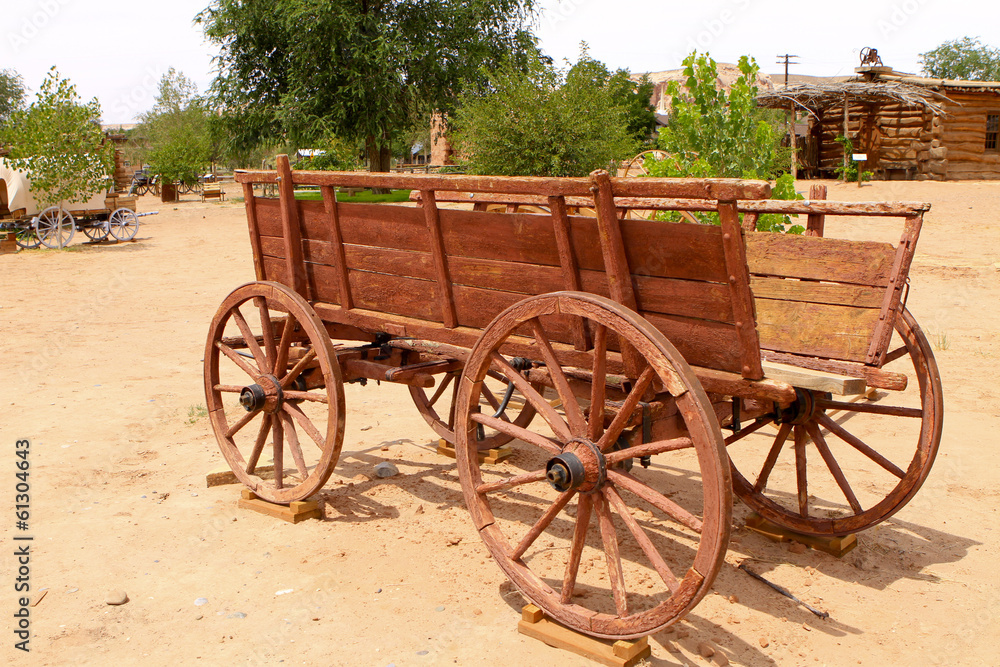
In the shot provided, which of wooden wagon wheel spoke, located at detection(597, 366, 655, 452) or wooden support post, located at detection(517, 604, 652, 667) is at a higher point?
wooden wagon wheel spoke, located at detection(597, 366, 655, 452)

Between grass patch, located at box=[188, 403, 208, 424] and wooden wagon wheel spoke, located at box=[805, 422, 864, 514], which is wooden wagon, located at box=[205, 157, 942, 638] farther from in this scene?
grass patch, located at box=[188, 403, 208, 424]

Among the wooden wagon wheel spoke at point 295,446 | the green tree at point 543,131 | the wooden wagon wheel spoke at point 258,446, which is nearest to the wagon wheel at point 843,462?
the wooden wagon wheel spoke at point 295,446

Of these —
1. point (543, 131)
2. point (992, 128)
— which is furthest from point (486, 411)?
point (992, 128)

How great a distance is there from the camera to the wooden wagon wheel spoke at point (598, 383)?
279 centimetres

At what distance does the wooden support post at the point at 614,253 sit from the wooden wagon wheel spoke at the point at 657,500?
1.20 ft

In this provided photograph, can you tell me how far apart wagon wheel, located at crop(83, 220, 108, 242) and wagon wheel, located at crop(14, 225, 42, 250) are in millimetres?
950

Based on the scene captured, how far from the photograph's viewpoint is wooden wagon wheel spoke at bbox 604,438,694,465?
2.63 metres

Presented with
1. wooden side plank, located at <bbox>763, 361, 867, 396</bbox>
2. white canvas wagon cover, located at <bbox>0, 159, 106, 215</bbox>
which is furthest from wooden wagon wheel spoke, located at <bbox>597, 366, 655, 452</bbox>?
white canvas wagon cover, located at <bbox>0, 159, 106, 215</bbox>

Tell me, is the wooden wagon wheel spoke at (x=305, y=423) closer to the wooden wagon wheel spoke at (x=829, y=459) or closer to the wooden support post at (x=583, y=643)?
the wooden support post at (x=583, y=643)

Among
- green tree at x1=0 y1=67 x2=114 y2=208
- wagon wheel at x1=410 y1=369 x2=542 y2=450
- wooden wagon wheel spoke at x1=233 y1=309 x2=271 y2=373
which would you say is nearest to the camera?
wooden wagon wheel spoke at x1=233 y1=309 x2=271 y2=373

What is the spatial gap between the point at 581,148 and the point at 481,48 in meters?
9.50

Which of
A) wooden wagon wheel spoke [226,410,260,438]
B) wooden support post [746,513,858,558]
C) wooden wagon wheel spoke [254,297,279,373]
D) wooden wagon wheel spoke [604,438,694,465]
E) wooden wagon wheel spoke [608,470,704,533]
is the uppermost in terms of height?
wooden wagon wheel spoke [254,297,279,373]

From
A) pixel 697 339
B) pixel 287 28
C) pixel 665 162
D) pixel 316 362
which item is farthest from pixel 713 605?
pixel 287 28

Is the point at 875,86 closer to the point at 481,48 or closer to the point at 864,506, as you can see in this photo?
the point at 481,48
